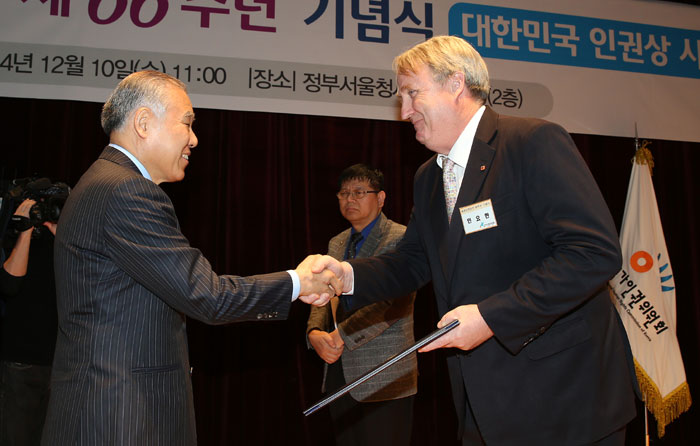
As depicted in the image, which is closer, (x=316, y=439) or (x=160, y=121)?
(x=160, y=121)

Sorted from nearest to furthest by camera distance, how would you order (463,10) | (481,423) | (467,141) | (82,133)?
(481,423)
(467,141)
(82,133)
(463,10)

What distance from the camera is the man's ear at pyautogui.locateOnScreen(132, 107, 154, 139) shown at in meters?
1.70

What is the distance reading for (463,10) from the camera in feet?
13.5

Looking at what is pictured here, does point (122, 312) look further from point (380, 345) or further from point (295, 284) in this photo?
point (380, 345)

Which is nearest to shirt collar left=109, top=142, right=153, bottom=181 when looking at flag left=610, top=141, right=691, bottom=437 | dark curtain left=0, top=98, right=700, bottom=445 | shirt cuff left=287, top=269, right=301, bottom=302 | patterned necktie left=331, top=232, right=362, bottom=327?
shirt cuff left=287, top=269, right=301, bottom=302

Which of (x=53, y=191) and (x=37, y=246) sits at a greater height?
(x=53, y=191)

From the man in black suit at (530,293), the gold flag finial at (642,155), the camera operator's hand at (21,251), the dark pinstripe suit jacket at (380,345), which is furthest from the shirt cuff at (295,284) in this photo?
the gold flag finial at (642,155)

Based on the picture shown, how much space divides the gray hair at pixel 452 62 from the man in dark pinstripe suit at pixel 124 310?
3.11ft

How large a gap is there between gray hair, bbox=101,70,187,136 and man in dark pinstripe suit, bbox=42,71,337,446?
0.15 m

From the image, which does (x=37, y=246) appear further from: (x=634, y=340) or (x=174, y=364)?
(x=634, y=340)

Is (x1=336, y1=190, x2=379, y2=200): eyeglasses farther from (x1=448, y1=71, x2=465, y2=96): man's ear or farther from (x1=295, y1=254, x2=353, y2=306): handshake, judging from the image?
(x1=448, y1=71, x2=465, y2=96): man's ear

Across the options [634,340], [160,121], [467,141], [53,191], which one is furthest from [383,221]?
[634,340]

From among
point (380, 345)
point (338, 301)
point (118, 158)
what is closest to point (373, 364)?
point (380, 345)

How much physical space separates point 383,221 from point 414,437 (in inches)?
79.2
